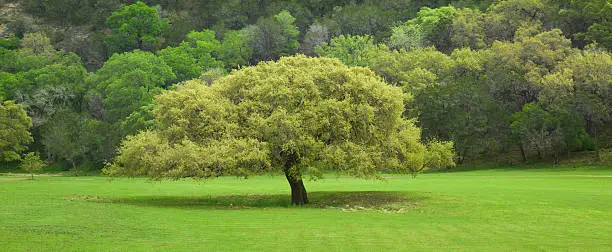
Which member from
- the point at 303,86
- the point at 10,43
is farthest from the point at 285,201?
the point at 10,43

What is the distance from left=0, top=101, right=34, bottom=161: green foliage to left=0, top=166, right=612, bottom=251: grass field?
179ft

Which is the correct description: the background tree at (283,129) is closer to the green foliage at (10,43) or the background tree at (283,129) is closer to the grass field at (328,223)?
the grass field at (328,223)

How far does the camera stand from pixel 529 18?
4104 inches

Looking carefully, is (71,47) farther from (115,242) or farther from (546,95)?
(115,242)

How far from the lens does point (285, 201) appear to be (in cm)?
4278

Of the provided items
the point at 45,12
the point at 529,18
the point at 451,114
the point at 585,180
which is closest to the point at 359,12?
the point at 529,18

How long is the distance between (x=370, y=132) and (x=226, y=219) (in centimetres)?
1252

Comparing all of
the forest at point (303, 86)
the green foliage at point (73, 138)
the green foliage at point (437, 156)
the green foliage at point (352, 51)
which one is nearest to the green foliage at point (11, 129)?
the forest at point (303, 86)

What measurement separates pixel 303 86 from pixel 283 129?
12.2 feet

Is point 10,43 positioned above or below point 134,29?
below

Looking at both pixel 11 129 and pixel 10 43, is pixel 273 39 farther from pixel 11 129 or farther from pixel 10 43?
pixel 11 129

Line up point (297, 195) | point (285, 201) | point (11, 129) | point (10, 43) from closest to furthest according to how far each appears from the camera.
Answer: point (297, 195)
point (285, 201)
point (11, 129)
point (10, 43)

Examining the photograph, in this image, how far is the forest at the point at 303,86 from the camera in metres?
39.0

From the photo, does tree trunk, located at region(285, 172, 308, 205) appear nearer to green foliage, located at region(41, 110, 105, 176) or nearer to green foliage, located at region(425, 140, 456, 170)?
green foliage, located at region(425, 140, 456, 170)
